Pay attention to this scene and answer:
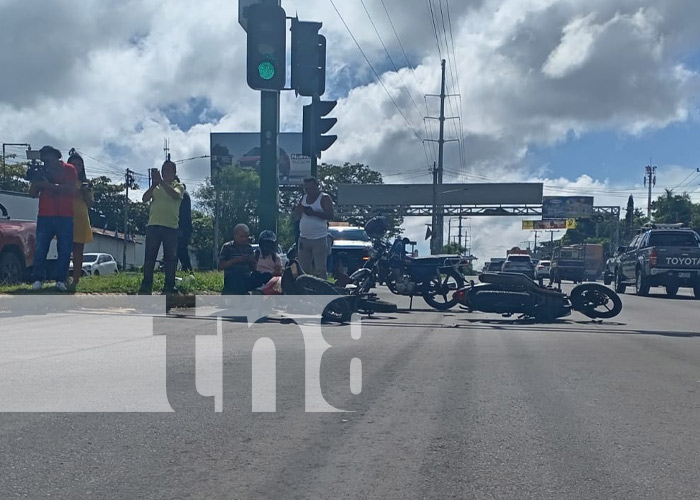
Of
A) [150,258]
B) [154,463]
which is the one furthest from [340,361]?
[150,258]

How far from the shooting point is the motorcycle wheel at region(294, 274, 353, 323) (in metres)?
9.18

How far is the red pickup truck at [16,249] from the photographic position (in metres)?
11.4

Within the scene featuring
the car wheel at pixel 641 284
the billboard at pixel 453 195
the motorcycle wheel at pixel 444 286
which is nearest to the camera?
the motorcycle wheel at pixel 444 286

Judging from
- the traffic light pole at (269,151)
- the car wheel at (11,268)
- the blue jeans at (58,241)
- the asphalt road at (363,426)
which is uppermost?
the traffic light pole at (269,151)

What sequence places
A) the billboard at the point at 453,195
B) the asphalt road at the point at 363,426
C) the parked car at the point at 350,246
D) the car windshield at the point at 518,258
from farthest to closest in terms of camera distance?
1. the billboard at the point at 453,195
2. the car windshield at the point at 518,258
3. the parked car at the point at 350,246
4. the asphalt road at the point at 363,426

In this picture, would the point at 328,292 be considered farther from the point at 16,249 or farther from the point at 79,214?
the point at 16,249

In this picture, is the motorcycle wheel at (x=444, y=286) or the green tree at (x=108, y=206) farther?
the green tree at (x=108, y=206)

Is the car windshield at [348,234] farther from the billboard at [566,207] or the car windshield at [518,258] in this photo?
the billboard at [566,207]

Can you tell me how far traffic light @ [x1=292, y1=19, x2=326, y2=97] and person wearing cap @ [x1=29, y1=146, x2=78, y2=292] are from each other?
10.6ft

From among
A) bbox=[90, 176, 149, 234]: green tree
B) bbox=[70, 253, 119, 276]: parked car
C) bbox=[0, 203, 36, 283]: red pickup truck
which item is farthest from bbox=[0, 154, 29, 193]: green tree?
bbox=[0, 203, 36, 283]: red pickup truck

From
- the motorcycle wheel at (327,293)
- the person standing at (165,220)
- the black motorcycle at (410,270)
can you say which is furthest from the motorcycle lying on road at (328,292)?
the person standing at (165,220)

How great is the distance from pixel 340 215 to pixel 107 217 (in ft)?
77.1

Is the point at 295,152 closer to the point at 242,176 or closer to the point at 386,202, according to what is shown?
the point at 386,202

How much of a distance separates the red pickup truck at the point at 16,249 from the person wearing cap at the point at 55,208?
1.53 m
